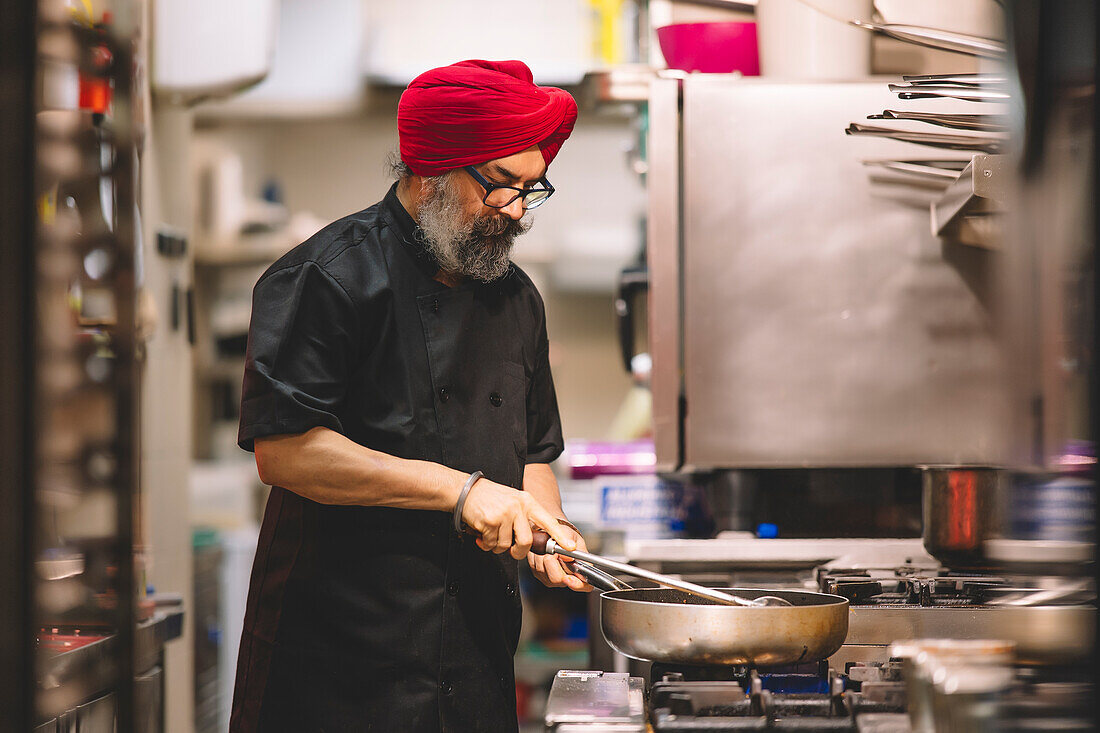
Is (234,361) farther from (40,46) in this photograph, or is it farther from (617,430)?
(40,46)

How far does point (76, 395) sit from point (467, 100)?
0.64 metres

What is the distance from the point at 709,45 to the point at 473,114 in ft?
3.01

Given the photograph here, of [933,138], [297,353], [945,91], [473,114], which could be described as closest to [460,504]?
[297,353]

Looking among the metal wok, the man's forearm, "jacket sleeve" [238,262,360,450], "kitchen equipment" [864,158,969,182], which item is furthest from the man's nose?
"kitchen equipment" [864,158,969,182]

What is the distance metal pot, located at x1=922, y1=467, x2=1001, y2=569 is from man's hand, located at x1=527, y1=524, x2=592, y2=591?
1.94ft

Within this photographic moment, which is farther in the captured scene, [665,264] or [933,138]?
[665,264]

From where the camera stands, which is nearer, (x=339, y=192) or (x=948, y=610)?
(x=948, y=610)

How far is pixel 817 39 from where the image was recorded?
1968mm

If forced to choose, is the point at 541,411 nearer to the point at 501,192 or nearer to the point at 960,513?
the point at 501,192

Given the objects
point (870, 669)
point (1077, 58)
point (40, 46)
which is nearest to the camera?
point (1077, 58)

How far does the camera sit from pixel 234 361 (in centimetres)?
370

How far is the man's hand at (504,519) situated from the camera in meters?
1.20

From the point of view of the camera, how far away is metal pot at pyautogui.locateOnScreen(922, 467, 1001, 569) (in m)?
1.49

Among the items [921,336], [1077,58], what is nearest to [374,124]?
[921,336]
